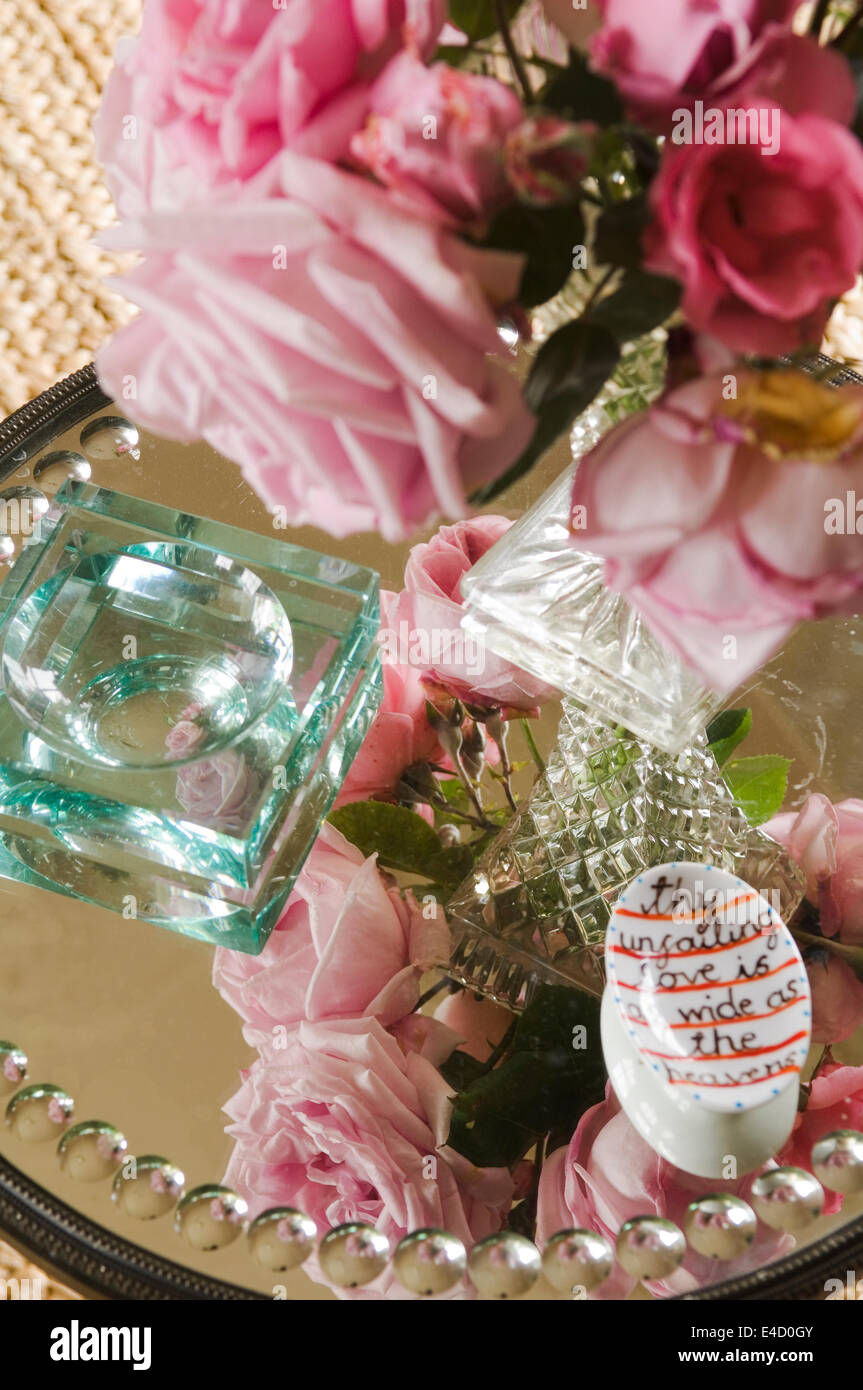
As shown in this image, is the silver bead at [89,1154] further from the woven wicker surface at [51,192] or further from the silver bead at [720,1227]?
the woven wicker surface at [51,192]

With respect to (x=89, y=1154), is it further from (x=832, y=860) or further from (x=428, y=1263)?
(x=832, y=860)

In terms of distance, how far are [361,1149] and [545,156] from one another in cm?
27

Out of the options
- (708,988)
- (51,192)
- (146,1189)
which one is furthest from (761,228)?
(51,192)

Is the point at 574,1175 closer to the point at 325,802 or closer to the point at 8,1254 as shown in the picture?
the point at 325,802

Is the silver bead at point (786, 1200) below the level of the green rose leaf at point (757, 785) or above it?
below

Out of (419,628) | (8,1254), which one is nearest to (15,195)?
(419,628)

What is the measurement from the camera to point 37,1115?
41 cm

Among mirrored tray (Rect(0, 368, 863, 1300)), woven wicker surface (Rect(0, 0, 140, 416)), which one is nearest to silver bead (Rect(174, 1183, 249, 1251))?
mirrored tray (Rect(0, 368, 863, 1300))

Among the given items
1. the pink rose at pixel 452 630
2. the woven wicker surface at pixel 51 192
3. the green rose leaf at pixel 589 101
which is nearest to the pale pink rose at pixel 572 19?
the green rose leaf at pixel 589 101

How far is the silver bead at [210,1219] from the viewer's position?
0.39m

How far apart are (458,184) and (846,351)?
0.54 metres

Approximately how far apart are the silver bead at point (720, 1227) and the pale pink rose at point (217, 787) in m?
0.18

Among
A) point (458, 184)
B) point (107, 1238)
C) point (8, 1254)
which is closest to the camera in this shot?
point (458, 184)

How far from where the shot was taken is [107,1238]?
390 millimetres
